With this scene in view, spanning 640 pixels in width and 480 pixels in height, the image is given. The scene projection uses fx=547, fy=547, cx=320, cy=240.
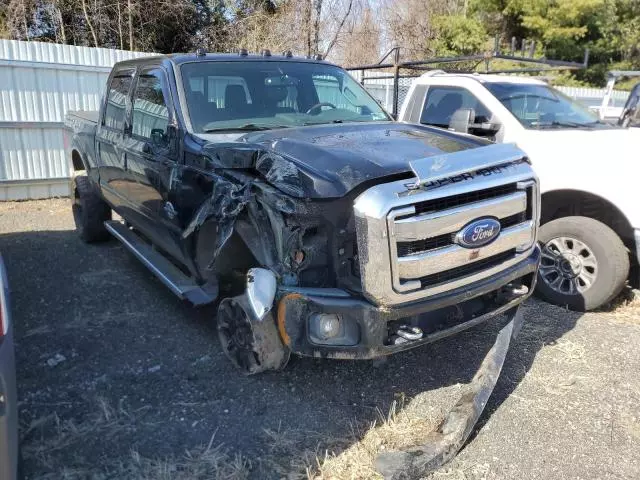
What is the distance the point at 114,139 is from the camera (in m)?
5.23

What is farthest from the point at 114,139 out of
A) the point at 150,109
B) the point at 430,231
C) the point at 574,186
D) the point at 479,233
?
the point at 574,186

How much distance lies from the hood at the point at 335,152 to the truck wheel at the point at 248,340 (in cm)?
82

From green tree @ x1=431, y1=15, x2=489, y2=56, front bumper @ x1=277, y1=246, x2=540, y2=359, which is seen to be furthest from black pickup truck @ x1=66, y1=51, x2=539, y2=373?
green tree @ x1=431, y1=15, x2=489, y2=56

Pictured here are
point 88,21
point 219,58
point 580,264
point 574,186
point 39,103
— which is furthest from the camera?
point 88,21

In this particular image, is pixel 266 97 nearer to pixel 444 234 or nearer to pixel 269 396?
pixel 444 234

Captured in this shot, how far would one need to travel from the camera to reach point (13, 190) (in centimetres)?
895

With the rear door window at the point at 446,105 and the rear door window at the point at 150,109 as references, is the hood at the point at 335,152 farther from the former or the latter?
the rear door window at the point at 446,105

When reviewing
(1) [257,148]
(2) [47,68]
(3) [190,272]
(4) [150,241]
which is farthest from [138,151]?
(2) [47,68]

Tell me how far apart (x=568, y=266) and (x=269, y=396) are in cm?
292

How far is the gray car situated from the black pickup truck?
4.08ft

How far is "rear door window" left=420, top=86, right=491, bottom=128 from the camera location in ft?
18.3

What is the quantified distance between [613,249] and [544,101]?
1.99m

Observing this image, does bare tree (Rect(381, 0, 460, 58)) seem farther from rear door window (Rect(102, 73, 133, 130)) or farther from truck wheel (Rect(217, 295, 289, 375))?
truck wheel (Rect(217, 295, 289, 375))

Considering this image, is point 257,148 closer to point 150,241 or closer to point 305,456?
point 305,456
